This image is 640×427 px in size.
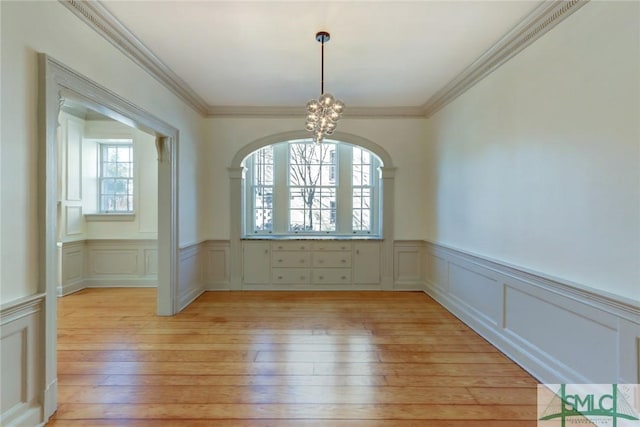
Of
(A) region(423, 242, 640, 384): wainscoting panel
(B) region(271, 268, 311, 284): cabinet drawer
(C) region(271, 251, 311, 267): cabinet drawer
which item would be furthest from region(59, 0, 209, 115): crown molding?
(A) region(423, 242, 640, 384): wainscoting panel

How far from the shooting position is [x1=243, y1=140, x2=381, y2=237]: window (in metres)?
5.76

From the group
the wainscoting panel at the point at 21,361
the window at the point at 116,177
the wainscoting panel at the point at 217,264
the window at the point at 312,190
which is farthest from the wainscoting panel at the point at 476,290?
the window at the point at 116,177

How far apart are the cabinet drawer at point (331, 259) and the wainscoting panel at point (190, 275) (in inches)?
71.9

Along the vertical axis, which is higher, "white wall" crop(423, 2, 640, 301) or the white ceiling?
the white ceiling

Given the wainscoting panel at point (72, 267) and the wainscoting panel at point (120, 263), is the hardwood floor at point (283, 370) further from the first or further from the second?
the wainscoting panel at point (120, 263)

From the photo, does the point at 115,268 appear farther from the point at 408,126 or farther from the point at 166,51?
the point at 408,126

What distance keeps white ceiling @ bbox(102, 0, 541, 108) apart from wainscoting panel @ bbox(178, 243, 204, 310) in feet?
7.50

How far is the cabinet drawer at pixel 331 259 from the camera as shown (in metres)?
5.12

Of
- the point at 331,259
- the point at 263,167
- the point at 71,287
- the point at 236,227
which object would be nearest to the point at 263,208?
the point at 263,167

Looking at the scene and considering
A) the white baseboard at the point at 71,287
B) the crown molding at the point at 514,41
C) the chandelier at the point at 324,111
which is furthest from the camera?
the white baseboard at the point at 71,287

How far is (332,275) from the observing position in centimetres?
512

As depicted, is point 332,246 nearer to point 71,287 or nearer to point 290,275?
point 290,275

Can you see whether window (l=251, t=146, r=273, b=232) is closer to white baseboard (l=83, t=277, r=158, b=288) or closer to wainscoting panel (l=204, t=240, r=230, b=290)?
wainscoting panel (l=204, t=240, r=230, b=290)

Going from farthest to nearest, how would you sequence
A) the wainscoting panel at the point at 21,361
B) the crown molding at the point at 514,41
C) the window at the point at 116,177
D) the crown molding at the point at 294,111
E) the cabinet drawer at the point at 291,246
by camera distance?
the window at the point at 116,177
the cabinet drawer at the point at 291,246
the crown molding at the point at 294,111
the crown molding at the point at 514,41
the wainscoting panel at the point at 21,361
